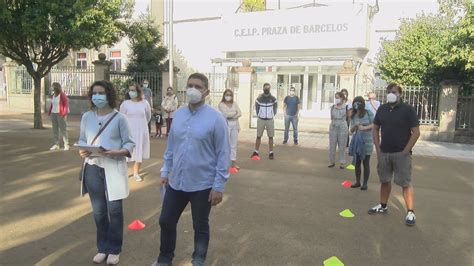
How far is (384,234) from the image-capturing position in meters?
5.27

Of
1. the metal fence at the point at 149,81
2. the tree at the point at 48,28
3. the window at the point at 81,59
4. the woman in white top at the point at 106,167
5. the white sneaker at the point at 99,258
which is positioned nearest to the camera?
the woman in white top at the point at 106,167

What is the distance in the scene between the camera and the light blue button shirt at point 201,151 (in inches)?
144

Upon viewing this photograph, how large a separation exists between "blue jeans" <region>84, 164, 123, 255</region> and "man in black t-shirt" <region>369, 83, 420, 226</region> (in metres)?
3.58

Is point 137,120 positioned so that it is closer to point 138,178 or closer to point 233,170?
point 138,178

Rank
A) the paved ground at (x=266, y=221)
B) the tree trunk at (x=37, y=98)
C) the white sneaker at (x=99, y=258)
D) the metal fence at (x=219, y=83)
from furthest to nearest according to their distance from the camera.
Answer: the metal fence at (x=219, y=83)
the tree trunk at (x=37, y=98)
the paved ground at (x=266, y=221)
the white sneaker at (x=99, y=258)

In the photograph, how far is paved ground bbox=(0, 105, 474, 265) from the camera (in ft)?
14.7

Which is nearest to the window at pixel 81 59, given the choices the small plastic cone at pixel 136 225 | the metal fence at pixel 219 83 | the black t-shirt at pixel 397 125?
the metal fence at pixel 219 83

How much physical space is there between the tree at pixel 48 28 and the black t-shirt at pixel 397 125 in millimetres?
10187

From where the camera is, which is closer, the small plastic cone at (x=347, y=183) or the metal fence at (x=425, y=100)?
the small plastic cone at (x=347, y=183)

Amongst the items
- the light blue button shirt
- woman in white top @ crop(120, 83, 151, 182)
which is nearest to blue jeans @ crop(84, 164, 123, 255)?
the light blue button shirt

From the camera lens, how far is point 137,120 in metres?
7.66

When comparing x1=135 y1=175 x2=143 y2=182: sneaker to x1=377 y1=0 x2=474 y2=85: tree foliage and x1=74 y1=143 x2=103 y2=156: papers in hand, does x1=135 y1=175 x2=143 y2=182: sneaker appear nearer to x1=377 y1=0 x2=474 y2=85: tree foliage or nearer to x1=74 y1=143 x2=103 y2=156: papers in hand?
x1=74 y1=143 x2=103 y2=156: papers in hand

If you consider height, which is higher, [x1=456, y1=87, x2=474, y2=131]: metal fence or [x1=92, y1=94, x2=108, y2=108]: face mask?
[x1=92, y1=94, x2=108, y2=108]: face mask

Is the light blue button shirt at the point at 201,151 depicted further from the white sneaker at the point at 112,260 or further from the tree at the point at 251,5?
the tree at the point at 251,5
